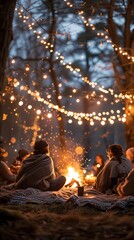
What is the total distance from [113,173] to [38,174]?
1368mm

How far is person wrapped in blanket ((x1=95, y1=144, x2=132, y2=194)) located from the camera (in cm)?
809

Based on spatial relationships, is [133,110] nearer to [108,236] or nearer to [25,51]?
[108,236]

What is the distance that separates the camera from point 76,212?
Result: 5.97 m

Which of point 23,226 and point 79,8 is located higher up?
point 79,8

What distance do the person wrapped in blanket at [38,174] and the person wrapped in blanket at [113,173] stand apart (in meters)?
0.74

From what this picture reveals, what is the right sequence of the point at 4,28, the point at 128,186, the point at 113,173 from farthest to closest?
the point at 113,173
the point at 128,186
the point at 4,28

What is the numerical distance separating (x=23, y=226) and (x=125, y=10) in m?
10.9

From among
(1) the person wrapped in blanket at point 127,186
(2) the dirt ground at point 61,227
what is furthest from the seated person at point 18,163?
(2) the dirt ground at point 61,227

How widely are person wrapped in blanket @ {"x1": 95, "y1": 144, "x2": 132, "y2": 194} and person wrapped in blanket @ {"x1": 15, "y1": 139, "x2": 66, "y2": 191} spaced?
742 mm

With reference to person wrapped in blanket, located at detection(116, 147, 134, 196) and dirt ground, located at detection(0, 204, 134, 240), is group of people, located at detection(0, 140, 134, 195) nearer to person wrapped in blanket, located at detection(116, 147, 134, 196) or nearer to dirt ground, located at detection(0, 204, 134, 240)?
person wrapped in blanket, located at detection(116, 147, 134, 196)

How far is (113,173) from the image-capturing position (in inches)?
318

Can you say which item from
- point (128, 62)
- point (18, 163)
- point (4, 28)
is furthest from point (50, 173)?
point (128, 62)

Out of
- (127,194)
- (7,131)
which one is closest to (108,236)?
(127,194)

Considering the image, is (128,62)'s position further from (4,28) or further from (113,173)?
(4,28)
